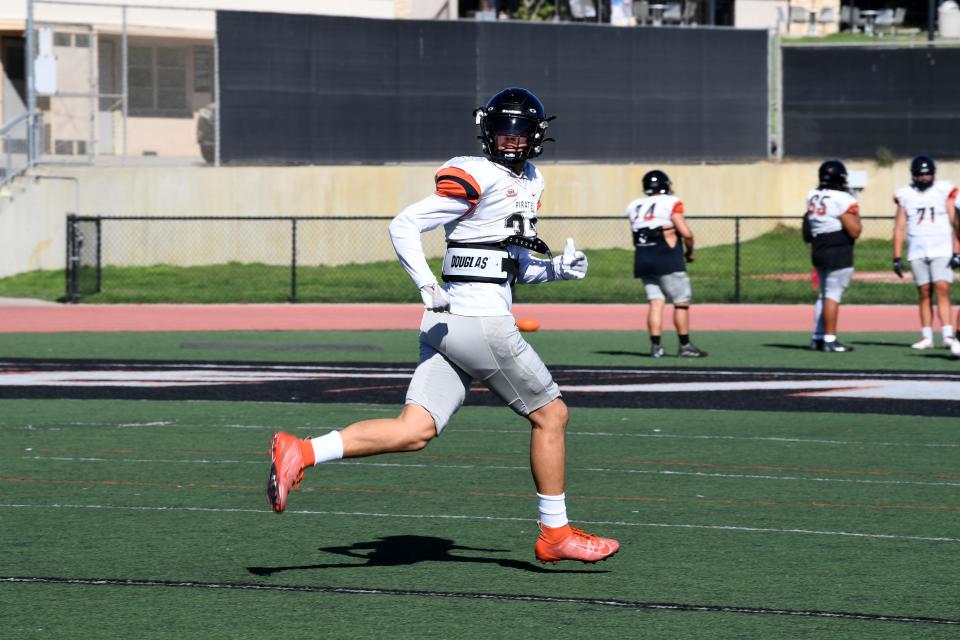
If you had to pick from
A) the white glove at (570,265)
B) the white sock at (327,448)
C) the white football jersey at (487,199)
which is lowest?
the white sock at (327,448)

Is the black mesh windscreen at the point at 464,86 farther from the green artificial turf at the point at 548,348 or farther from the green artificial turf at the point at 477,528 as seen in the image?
the green artificial turf at the point at 477,528

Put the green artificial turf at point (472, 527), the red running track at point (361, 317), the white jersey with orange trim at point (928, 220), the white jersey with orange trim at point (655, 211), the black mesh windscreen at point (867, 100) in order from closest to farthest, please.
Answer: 1. the green artificial turf at point (472, 527)
2. the white jersey with orange trim at point (655, 211)
3. the white jersey with orange trim at point (928, 220)
4. the red running track at point (361, 317)
5. the black mesh windscreen at point (867, 100)

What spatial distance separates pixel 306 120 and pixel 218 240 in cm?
332

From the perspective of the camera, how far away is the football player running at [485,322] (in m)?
6.83

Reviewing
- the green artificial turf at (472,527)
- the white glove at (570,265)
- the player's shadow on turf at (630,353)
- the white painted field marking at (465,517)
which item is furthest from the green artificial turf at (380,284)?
the white glove at (570,265)

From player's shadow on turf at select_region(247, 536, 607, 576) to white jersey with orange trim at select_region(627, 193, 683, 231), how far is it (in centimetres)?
879

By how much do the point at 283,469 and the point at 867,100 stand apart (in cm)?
3262

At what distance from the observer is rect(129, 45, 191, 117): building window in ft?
108

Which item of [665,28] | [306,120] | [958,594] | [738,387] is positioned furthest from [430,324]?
[665,28]

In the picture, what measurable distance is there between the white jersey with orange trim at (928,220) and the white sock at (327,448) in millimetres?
11184

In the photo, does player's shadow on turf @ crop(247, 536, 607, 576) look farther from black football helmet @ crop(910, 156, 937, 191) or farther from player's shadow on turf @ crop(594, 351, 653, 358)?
black football helmet @ crop(910, 156, 937, 191)

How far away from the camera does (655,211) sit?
635 inches

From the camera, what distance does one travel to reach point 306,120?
3272 cm

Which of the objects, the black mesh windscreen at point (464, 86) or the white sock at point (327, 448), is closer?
the white sock at point (327, 448)
